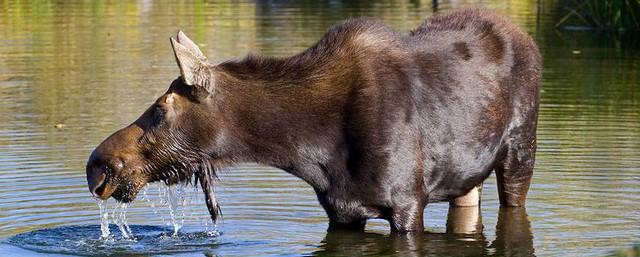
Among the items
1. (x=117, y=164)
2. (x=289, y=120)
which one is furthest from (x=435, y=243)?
(x=117, y=164)

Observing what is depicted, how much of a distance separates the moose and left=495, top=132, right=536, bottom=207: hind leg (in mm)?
1134

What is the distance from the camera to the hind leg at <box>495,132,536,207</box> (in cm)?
1081

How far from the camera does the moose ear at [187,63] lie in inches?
336

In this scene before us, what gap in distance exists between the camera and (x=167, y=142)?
909cm

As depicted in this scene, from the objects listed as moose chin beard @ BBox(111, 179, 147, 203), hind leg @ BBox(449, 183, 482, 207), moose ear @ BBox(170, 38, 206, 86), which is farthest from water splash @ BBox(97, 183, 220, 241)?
hind leg @ BBox(449, 183, 482, 207)

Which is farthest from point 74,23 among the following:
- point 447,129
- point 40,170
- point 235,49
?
point 447,129

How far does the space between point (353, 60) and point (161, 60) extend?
13.7 m

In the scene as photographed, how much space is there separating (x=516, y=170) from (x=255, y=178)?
2562mm

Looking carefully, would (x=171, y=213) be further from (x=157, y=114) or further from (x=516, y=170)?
(x=516, y=170)

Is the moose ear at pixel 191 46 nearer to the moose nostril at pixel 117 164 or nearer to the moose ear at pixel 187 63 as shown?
the moose ear at pixel 187 63

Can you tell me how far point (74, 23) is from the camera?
30406mm

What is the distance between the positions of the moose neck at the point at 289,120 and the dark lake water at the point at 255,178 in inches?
28.8

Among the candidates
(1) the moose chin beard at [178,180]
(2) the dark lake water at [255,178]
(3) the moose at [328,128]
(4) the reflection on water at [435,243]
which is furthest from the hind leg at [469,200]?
(1) the moose chin beard at [178,180]

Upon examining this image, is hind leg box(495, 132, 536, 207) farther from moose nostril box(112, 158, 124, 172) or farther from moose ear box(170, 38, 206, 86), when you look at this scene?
moose nostril box(112, 158, 124, 172)
